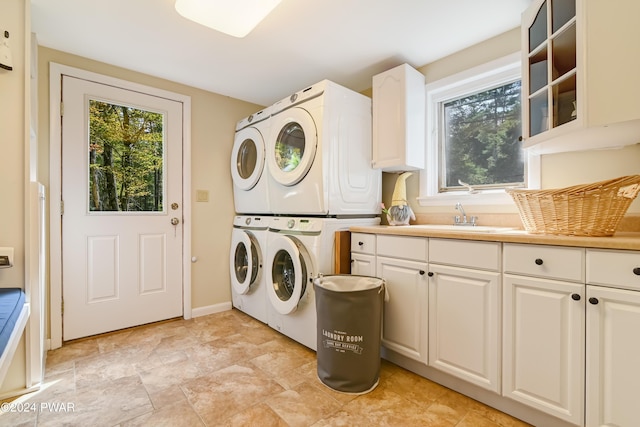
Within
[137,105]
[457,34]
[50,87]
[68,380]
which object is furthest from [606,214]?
[50,87]

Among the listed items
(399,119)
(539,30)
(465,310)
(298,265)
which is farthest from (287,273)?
(539,30)

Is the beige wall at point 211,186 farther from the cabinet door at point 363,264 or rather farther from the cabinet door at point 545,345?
the cabinet door at point 545,345

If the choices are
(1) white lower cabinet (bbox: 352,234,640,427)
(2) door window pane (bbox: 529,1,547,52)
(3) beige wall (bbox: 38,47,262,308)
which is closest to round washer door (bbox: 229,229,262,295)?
(3) beige wall (bbox: 38,47,262,308)

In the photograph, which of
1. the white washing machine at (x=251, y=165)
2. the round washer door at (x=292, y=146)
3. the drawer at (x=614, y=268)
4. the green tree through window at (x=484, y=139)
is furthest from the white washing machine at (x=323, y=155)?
the drawer at (x=614, y=268)

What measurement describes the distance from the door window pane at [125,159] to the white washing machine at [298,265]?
3.84 feet

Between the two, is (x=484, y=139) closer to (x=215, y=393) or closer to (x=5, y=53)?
(x=215, y=393)

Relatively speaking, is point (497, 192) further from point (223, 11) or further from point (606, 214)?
point (223, 11)

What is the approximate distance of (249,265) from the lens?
8.59 ft

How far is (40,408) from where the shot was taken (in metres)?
1.49

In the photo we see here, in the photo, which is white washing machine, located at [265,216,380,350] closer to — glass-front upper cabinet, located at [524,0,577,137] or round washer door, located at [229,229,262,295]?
round washer door, located at [229,229,262,295]

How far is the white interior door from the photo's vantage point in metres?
2.24

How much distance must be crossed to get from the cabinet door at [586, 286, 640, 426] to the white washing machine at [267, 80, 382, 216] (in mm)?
1411

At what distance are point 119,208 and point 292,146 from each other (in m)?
1.52

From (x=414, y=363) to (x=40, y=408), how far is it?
6.55ft
